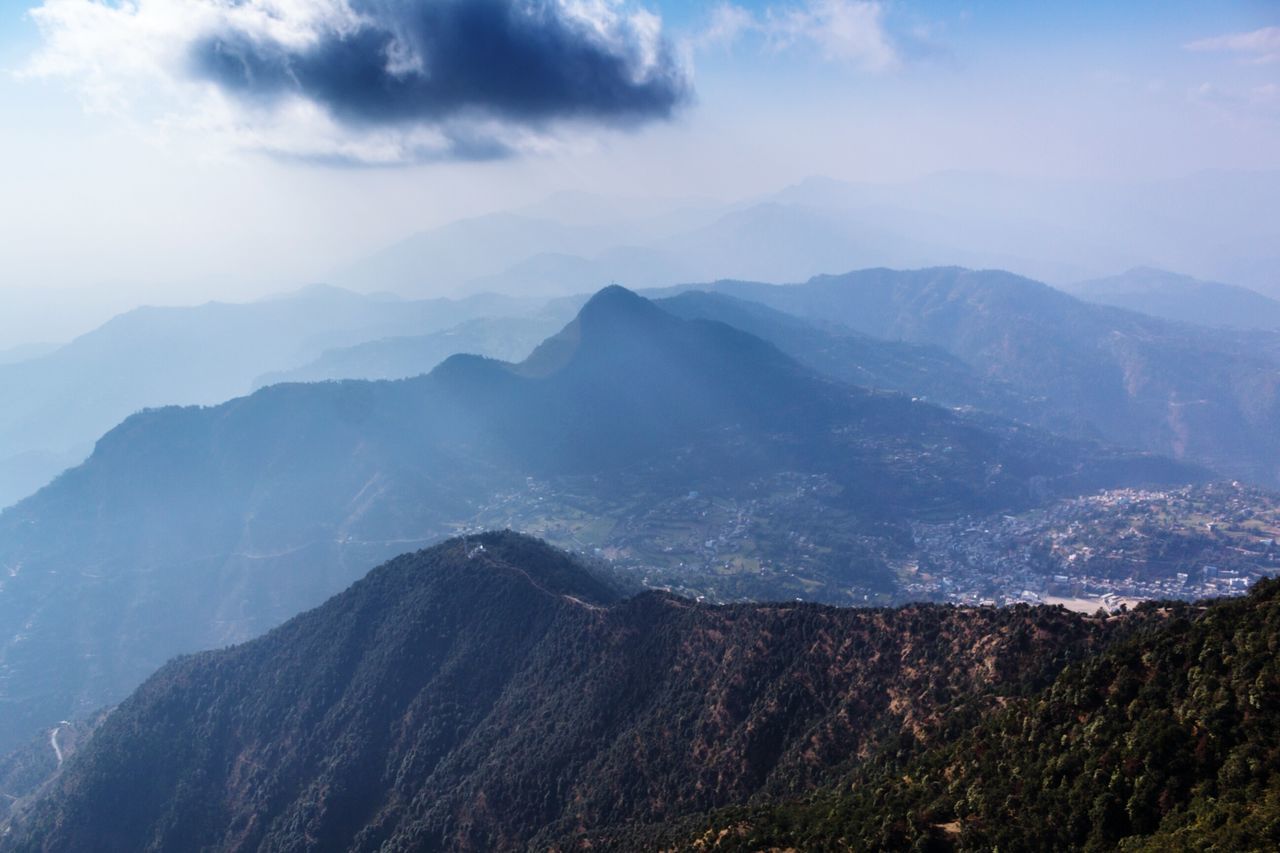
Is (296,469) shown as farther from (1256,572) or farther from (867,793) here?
(1256,572)

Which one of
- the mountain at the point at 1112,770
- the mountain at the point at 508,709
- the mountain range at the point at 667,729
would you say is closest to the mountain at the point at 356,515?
the mountain at the point at 508,709

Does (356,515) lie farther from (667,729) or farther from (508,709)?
(667,729)

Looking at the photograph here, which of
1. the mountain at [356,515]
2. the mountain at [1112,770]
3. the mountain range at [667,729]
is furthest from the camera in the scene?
the mountain at [356,515]

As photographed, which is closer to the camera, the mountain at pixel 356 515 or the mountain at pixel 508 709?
the mountain at pixel 508 709

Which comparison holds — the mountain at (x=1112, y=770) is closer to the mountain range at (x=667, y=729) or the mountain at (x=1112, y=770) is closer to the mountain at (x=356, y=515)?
the mountain range at (x=667, y=729)

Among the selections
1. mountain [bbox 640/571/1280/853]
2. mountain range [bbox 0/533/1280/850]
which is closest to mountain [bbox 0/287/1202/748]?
mountain range [bbox 0/533/1280/850]

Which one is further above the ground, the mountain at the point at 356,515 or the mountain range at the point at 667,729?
the mountain range at the point at 667,729

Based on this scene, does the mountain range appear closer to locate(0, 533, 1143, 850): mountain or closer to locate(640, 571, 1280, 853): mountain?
locate(640, 571, 1280, 853): mountain

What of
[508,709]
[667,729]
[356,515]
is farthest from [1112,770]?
[356,515]
